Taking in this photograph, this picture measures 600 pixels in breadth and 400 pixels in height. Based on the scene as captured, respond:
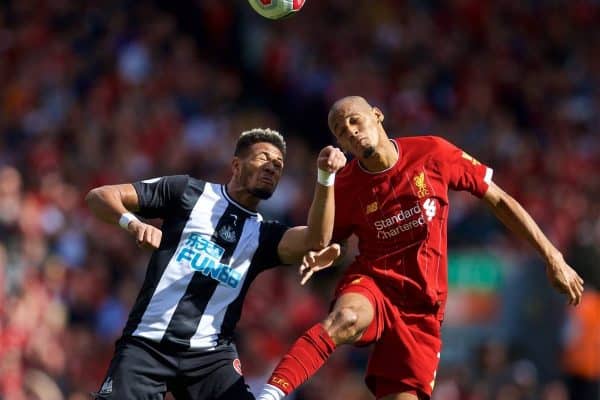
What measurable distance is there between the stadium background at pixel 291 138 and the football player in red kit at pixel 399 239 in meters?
4.23

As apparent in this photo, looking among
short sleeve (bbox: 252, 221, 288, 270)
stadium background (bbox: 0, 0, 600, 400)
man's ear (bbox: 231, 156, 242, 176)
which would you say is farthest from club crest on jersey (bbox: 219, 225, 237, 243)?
stadium background (bbox: 0, 0, 600, 400)

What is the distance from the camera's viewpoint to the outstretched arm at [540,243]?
311 inches

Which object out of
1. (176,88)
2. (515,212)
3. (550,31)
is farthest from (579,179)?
(515,212)

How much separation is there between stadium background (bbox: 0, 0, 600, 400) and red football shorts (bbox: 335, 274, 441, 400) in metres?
4.15

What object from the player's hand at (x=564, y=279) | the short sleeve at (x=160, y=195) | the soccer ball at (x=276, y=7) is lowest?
the short sleeve at (x=160, y=195)

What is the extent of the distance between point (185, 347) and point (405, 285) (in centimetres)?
144

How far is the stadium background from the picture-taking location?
1300 centimetres

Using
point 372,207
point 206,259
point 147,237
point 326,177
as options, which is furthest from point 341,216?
point 147,237

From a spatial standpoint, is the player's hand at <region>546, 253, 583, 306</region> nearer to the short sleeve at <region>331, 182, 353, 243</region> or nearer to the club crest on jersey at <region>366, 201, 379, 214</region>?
the club crest on jersey at <region>366, 201, 379, 214</region>

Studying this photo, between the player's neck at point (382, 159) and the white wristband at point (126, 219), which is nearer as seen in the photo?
the white wristband at point (126, 219)

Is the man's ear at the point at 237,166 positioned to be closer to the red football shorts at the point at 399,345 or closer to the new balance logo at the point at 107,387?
the red football shorts at the point at 399,345

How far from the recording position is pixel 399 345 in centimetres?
788

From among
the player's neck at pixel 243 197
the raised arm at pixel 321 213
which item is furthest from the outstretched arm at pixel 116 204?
the raised arm at pixel 321 213

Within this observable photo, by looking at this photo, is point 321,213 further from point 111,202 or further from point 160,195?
point 111,202
